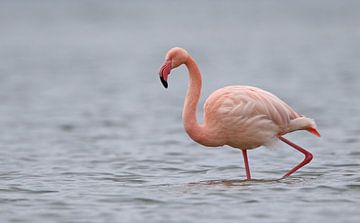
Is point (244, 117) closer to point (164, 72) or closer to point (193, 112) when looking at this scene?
point (193, 112)

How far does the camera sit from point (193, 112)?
9.41 m

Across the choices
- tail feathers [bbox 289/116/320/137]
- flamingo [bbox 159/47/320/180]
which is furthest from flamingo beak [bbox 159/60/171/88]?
tail feathers [bbox 289/116/320/137]

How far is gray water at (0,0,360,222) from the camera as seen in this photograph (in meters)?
8.55

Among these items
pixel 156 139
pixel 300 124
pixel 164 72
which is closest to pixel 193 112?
pixel 164 72

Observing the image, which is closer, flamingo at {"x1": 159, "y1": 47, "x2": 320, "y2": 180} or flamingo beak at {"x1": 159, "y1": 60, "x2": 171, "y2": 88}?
flamingo beak at {"x1": 159, "y1": 60, "x2": 171, "y2": 88}

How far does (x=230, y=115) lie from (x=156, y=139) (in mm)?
5004

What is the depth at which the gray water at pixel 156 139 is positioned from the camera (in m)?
8.55

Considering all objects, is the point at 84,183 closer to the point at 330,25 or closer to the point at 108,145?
the point at 108,145

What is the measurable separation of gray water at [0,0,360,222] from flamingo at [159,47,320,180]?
50 cm

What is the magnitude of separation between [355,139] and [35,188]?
212 inches

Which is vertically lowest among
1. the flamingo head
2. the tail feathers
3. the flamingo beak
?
the tail feathers

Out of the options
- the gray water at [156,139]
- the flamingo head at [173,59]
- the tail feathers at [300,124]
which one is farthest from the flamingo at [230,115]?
the gray water at [156,139]

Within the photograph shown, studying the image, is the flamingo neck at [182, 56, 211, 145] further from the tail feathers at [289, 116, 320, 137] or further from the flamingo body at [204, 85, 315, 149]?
the tail feathers at [289, 116, 320, 137]

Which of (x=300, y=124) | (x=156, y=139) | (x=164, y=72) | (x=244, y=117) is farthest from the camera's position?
(x=156, y=139)
